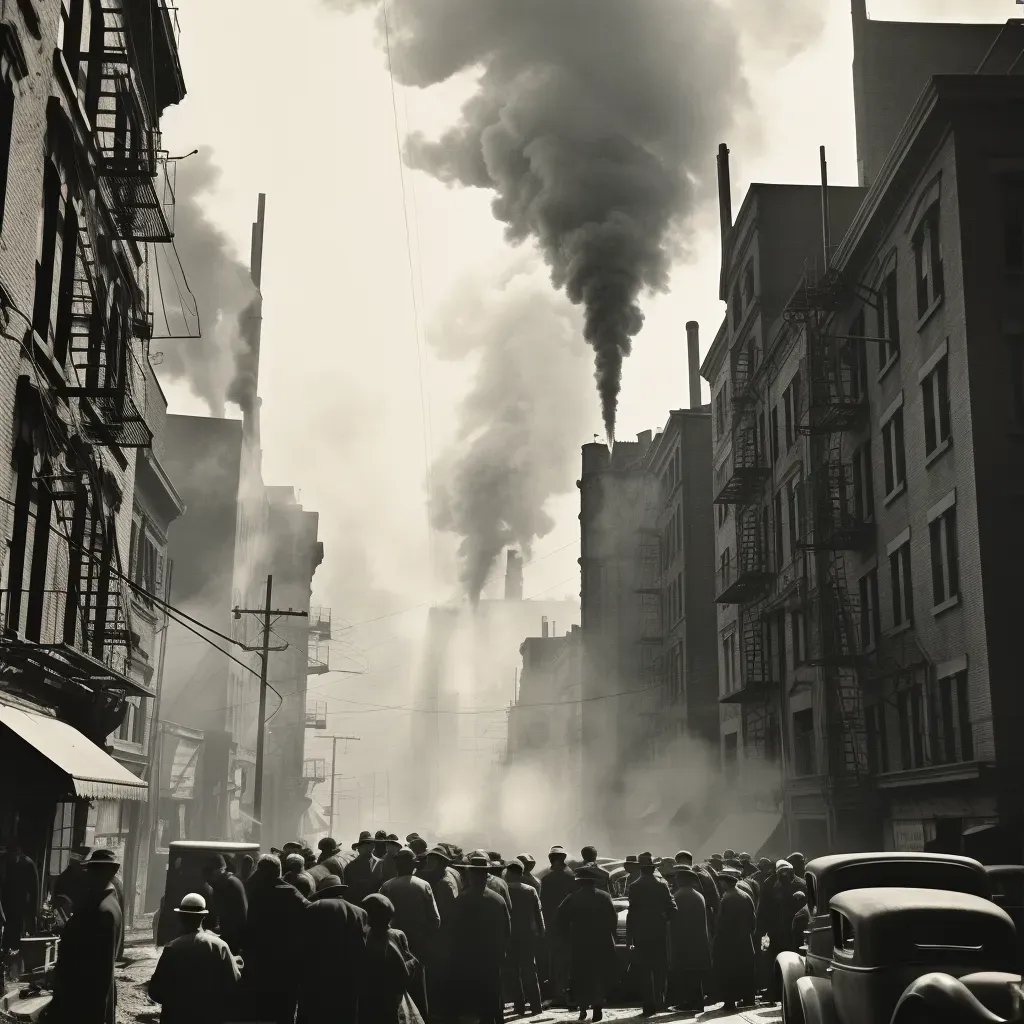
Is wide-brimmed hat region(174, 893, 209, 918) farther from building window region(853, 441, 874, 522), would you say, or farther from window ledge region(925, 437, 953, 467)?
building window region(853, 441, 874, 522)

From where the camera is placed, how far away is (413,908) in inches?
495

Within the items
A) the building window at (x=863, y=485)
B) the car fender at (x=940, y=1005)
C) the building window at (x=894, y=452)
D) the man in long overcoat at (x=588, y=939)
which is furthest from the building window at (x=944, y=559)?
the car fender at (x=940, y=1005)

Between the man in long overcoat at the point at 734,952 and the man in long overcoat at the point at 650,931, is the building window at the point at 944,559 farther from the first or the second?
the man in long overcoat at the point at 650,931

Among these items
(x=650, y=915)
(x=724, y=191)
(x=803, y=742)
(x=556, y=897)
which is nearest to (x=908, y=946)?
(x=650, y=915)

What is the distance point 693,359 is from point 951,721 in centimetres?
4454

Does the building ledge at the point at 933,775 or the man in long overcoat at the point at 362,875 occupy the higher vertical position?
the building ledge at the point at 933,775

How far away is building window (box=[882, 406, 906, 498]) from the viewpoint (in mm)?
27266

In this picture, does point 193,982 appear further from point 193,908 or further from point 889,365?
point 889,365

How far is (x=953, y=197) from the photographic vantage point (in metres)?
23.9

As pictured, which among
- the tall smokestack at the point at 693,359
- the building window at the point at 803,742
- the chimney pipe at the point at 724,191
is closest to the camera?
the building window at the point at 803,742

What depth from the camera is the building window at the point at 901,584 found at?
2662 cm

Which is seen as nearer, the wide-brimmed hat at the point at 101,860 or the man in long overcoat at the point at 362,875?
the wide-brimmed hat at the point at 101,860

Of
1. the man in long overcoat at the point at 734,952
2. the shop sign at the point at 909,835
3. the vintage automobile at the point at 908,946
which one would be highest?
the shop sign at the point at 909,835

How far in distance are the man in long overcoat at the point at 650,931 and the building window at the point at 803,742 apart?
63.3 feet
